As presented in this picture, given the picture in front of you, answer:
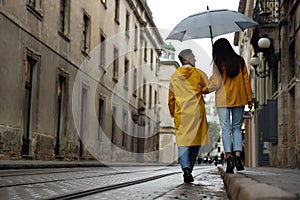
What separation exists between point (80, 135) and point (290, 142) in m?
9.38

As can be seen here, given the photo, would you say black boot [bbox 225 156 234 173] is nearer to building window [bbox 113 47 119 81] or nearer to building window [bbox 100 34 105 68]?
building window [bbox 100 34 105 68]

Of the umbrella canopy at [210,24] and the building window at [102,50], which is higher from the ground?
the building window at [102,50]

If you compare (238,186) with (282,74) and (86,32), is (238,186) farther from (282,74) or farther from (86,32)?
(86,32)

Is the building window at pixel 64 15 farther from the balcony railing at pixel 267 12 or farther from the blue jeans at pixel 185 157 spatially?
the blue jeans at pixel 185 157

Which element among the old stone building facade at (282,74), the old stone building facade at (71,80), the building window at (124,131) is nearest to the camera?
the old stone building facade at (71,80)

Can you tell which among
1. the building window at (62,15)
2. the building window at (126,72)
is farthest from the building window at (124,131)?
the building window at (62,15)

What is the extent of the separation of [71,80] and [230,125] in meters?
15.2

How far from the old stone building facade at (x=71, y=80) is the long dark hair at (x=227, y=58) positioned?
851 cm

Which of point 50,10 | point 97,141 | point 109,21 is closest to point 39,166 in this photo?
point 50,10

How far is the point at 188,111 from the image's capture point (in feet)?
25.1

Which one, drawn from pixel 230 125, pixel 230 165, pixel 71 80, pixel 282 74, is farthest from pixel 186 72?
pixel 71 80

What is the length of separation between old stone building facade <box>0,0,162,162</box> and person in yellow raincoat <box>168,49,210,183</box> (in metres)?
8.04

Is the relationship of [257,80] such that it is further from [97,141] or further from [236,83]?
[236,83]

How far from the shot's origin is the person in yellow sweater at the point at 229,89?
7.57m
